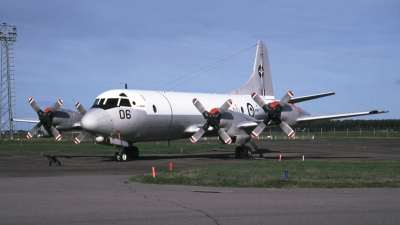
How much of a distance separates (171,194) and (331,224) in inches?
250

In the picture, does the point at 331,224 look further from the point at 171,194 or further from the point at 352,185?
the point at 352,185

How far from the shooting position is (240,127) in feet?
117

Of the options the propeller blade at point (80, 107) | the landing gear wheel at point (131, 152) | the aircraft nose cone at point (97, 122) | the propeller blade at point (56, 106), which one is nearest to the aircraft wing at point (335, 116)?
the landing gear wheel at point (131, 152)

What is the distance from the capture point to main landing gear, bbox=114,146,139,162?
3244 cm

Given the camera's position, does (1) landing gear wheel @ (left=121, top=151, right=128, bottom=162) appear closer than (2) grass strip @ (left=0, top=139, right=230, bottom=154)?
Yes

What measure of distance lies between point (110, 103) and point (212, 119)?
7088mm

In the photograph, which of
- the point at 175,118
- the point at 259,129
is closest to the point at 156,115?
the point at 175,118

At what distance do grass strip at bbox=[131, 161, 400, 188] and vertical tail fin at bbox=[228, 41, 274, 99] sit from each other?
21968mm

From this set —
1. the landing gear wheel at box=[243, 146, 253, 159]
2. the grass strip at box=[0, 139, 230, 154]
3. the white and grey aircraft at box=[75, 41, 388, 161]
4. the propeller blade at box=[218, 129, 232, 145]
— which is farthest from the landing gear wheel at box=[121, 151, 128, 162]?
the grass strip at box=[0, 139, 230, 154]

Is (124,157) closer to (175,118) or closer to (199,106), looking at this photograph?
(175,118)

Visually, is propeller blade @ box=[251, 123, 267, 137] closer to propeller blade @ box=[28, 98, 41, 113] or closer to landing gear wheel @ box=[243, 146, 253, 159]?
landing gear wheel @ box=[243, 146, 253, 159]

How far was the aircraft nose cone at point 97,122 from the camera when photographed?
30391 mm

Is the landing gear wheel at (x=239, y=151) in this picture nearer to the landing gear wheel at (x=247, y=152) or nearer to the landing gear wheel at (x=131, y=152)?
the landing gear wheel at (x=247, y=152)

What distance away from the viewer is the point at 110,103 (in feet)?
105
